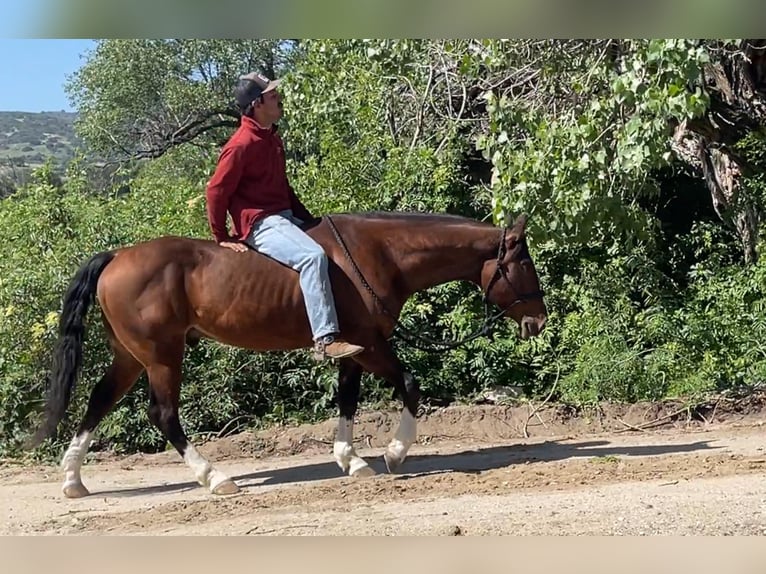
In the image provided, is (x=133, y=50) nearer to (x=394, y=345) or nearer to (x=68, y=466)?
(x=394, y=345)

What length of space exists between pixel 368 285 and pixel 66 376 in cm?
220

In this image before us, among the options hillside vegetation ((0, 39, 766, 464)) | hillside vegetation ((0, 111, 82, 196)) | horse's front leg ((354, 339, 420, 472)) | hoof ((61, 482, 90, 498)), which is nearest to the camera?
hoof ((61, 482, 90, 498))

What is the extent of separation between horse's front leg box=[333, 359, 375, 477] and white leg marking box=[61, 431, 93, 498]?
1767 mm

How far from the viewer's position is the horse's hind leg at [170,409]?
262 inches

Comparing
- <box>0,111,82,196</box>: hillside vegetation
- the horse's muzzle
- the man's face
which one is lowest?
the horse's muzzle

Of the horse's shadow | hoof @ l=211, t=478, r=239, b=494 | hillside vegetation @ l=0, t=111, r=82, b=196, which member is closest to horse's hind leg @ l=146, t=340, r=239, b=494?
hoof @ l=211, t=478, r=239, b=494

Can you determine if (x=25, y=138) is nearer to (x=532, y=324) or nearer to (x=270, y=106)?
(x=270, y=106)

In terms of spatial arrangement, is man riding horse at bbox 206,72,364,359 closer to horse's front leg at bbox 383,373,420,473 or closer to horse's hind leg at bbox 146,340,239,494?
horse's front leg at bbox 383,373,420,473

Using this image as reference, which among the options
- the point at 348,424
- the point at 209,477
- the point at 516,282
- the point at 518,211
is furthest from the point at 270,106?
the point at 518,211

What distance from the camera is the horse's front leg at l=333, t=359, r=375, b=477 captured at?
702cm

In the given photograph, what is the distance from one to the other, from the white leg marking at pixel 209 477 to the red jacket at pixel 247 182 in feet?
5.01

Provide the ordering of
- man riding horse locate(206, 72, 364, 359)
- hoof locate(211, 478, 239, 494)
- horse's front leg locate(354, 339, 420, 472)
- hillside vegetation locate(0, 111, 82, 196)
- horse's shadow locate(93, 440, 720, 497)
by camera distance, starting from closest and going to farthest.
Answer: hoof locate(211, 478, 239, 494) < man riding horse locate(206, 72, 364, 359) < horse's front leg locate(354, 339, 420, 472) < horse's shadow locate(93, 440, 720, 497) < hillside vegetation locate(0, 111, 82, 196)
